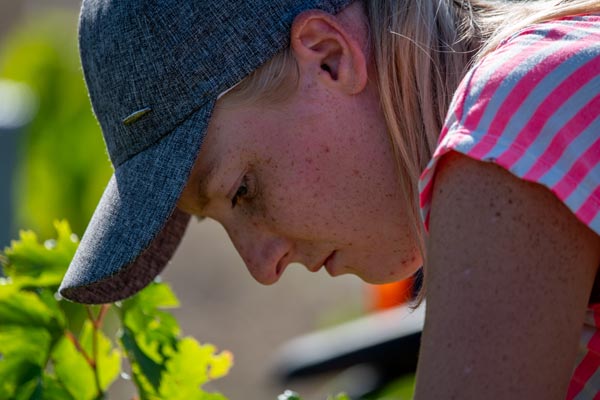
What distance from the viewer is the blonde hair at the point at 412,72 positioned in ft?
5.17

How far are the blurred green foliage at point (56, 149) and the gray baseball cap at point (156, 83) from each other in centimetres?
313

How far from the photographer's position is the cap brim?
160 centimetres

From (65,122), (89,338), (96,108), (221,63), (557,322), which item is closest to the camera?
(557,322)

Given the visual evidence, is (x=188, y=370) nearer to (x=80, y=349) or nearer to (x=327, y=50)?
(x=80, y=349)

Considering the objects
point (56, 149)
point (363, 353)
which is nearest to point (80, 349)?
point (363, 353)

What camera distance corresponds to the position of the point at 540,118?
124 centimetres

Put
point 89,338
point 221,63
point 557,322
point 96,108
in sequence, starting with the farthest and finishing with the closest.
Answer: point 89,338, point 96,108, point 221,63, point 557,322

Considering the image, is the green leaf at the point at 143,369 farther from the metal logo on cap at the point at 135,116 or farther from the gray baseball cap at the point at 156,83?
the metal logo on cap at the point at 135,116

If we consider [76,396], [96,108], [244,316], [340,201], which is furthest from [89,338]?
[244,316]

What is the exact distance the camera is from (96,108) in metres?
1.76

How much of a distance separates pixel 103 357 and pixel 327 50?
0.68 m

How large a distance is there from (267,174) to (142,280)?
1.38ft

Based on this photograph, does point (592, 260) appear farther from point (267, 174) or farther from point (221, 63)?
point (221, 63)

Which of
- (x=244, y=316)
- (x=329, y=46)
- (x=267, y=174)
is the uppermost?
(x=329, y=46)
